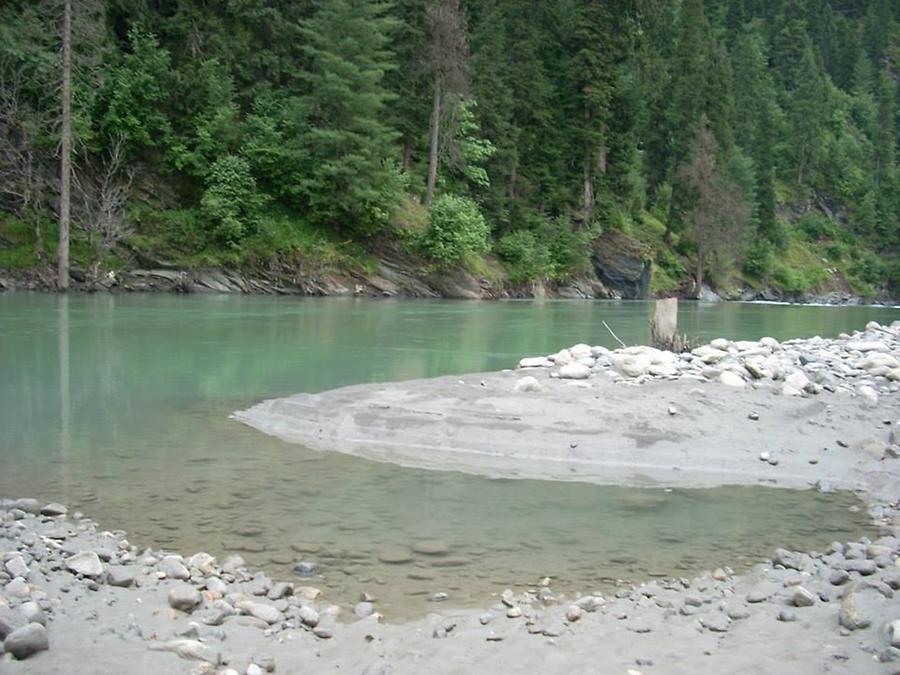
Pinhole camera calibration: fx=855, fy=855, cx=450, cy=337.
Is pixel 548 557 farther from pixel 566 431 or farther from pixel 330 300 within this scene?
pixel 330 300

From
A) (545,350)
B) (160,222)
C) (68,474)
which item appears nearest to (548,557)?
(68,474)

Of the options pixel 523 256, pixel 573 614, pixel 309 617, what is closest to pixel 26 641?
pixel 309 617

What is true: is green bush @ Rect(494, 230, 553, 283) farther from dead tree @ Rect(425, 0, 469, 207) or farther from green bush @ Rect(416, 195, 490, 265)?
green bush @ Rect(416, 195, 490, 265)

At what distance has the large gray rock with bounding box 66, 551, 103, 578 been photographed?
14.9 feet

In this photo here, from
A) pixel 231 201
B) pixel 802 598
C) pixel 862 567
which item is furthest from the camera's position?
pixel 231 201

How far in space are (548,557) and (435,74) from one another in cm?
3711

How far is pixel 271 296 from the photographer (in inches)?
1291

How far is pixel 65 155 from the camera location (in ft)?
99.3

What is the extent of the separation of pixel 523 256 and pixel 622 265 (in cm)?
870

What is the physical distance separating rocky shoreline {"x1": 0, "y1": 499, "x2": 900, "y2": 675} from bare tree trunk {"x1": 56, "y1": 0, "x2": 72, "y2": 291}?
27134 mm

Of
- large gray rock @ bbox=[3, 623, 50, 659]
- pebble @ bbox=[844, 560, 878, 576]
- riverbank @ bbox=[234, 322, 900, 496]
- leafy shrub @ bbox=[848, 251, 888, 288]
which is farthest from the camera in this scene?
leafy shrub @ bbox=[848, 251, 888, 288]

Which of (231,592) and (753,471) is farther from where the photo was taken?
(753,471)

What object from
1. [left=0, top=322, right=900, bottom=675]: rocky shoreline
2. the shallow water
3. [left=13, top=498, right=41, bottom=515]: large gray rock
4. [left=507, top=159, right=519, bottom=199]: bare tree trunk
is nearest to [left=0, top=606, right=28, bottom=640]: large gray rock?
[left=0, top=322, right=900, bottom=675]: rocky shoreline

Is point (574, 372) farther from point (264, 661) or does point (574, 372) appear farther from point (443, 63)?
point (443, 63)
